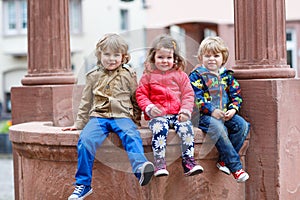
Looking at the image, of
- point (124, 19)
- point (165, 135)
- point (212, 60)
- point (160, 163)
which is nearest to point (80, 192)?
point (160, 163)

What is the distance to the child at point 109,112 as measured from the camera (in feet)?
15.3

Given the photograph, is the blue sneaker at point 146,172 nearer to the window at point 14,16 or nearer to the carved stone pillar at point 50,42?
the carved stone pillar at point 50,42

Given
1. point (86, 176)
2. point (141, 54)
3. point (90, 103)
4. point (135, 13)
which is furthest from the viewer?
point (135, 13)

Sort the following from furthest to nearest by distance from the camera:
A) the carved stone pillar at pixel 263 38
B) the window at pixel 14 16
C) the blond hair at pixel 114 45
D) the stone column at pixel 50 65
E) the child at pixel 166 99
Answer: the window at pixel 14 16 < the stone column at pixel 50 65 < the carved stone pillar at pixel 263 38 < the blond hair at pixel 114 45 < the child at pixel 166 99

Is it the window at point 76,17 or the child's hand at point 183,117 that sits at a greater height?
the window at point 76,17

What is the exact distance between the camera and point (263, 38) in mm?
5418

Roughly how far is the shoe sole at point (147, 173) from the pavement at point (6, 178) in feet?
15.1

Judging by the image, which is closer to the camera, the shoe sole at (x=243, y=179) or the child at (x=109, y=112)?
the child at (x=109, y=112)

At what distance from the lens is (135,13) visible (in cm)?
3012

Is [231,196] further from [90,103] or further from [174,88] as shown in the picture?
[90,103]

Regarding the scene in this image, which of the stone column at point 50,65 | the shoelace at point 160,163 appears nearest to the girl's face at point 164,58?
the shoelace at point 160,163

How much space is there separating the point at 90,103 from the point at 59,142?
385 millimetres

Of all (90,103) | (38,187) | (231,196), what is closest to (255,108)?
(231,196)

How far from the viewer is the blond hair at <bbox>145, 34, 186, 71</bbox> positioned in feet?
16.2
